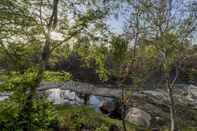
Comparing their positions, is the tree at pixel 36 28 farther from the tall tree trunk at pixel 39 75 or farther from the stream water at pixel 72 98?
the stream water at pixel 72 98

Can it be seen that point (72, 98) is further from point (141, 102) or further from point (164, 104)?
point (164, 104)

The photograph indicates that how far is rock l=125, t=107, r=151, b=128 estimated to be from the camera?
18.0 m

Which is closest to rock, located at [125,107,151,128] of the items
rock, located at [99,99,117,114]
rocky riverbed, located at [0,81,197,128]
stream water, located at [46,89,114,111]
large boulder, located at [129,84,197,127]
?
rocky riverbed, located at [0,81,197,128]

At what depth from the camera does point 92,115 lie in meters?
16.5

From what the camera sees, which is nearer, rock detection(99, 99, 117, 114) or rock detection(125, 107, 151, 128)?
rock detection(125, 107, 151, 128)

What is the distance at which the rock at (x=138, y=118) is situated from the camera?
1796 centimetres

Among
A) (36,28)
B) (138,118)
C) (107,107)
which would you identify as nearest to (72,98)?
(107,107)

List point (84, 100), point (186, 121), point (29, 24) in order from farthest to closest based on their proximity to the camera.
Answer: point (84, 100) < point (186, 121) < point (29, 24)

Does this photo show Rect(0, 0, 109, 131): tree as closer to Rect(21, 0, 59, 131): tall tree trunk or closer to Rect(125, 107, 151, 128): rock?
Rect(21, 0, 59, 131): tall tree trunk

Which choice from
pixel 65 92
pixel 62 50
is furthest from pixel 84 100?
pixel 62 50

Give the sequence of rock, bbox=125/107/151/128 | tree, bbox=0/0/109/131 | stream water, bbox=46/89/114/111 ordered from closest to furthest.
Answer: tree, bbox=0/0/109/131
rock, bbox=125/107/151/128
stream water, bbox=46/89/114/111

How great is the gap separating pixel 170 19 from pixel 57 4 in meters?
7.53

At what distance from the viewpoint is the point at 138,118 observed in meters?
18.2

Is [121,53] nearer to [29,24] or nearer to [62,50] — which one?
[62,50]
